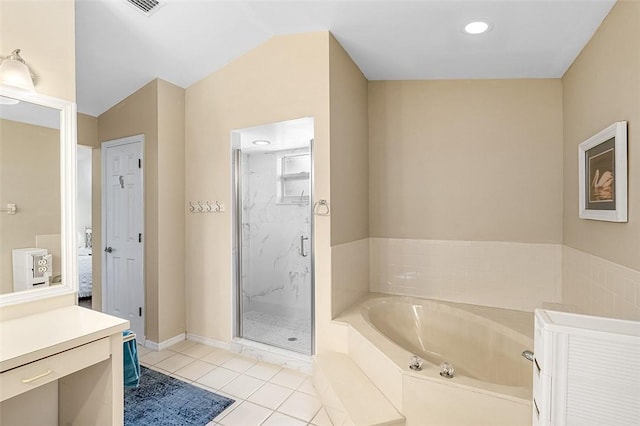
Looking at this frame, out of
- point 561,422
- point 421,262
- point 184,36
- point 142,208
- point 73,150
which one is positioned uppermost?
point 184,36

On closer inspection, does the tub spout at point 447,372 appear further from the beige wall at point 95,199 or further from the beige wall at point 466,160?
the beige wall at point 95,199

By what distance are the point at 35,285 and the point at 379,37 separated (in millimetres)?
2771

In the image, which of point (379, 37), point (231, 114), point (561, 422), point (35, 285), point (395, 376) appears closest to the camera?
point (561, 422)

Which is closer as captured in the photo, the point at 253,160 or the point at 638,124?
the point at 638,124

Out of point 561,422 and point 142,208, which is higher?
point 142,208

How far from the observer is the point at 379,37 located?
245cm

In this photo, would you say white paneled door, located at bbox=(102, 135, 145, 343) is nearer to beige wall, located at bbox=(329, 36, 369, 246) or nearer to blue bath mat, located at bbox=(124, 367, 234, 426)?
blue bath mat, located at bbox=(124, 367, 234, 426)

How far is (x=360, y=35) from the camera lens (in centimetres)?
247

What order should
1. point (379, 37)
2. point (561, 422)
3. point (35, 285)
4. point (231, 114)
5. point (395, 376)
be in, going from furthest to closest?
point (231, 114) → point (379, 37) → point (395, 376) → point (35, 285) → point (561, 422)

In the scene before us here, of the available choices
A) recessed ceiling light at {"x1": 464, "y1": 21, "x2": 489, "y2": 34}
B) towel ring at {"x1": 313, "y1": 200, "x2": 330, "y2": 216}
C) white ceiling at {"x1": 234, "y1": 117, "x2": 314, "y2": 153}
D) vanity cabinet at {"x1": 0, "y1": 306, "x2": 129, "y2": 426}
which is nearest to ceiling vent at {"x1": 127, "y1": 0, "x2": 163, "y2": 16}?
white ceiling at {"x1": 234, "y1": 117, "x2": 314, "y2": 153}

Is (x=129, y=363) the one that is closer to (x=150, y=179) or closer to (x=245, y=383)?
(x=245, y=383)

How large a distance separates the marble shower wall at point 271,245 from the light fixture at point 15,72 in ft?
5.57

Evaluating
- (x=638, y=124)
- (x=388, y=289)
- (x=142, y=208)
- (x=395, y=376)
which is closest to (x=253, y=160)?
(x=142, y=208)

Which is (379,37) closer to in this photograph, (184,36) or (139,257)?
(184,36)
